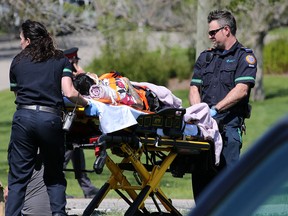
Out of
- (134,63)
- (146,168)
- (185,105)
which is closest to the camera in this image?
(146,168)

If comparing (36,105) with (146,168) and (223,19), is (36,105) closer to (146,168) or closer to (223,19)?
(146,168)

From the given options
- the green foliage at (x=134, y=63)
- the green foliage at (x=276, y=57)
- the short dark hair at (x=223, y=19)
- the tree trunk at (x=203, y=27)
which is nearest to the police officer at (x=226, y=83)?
the short dark hair at (x=223, y=19)

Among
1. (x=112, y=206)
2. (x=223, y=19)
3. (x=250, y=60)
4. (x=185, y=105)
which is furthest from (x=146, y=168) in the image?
(x=185, y=105)

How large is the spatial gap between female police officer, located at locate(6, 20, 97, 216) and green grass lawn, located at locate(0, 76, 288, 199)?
5.27 ft

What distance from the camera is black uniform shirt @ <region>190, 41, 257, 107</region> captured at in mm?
7535

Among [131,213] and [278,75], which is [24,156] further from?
[278,75]

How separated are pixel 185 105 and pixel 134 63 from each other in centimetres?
360

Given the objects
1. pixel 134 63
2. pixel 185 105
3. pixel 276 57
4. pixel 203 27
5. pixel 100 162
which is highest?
pixel 100 162

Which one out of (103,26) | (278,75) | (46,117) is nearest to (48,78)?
(46,117)

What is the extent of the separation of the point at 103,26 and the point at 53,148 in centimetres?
1612

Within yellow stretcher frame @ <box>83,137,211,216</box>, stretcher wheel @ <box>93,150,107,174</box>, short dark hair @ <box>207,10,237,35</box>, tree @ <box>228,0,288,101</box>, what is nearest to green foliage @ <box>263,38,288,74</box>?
tree @ <box>228,0,288,101</box>

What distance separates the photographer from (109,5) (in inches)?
912

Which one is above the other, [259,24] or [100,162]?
[100,162]

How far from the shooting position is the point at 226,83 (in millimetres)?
7602
